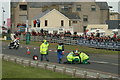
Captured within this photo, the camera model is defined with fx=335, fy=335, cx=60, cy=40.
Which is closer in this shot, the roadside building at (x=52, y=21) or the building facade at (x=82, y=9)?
the roadside building at (x=52, y=21)

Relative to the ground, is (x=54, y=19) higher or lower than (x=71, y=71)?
higher

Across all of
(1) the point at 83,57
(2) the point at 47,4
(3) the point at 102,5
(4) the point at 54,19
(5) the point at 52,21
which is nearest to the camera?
(1) the point at 83,57

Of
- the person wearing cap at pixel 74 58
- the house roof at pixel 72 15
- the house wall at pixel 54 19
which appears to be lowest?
the person wearing cap at pixel 74 58

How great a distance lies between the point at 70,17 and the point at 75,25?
110 inches

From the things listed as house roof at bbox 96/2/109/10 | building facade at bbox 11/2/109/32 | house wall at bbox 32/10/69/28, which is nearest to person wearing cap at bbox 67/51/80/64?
house wall at bbox 32/10/69/28

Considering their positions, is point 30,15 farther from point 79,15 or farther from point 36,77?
point 36,77

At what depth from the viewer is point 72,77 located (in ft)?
55.4

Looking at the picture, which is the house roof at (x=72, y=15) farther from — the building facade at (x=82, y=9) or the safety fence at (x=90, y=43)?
the safety fence at (x=90, y=43)

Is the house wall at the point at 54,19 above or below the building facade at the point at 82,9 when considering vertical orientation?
below

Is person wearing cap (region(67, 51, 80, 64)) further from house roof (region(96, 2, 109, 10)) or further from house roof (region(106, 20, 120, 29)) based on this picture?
house roof (region(96, 2, 109, 10))

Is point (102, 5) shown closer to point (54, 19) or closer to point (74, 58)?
point (54, 19)

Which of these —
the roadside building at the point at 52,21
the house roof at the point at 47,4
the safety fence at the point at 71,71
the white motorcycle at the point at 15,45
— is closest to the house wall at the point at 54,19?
the roadside building at the point at 52,21

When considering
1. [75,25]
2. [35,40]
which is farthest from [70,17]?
[35,40]

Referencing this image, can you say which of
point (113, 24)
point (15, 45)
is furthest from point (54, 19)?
point (15, 45)
